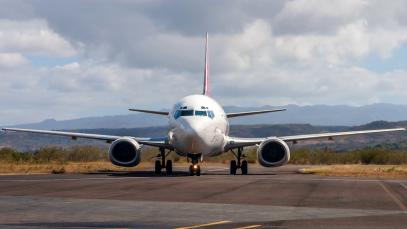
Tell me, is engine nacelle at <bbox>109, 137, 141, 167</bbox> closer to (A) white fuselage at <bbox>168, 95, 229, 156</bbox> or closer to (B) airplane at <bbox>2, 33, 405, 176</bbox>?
(B) airplane at <bbox>2, 33, 405, 176</bbox>

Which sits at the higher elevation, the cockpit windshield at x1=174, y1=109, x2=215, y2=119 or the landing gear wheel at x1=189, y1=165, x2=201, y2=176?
the cockpit windshield at x1=174, y1=109, x2=215, y2=119

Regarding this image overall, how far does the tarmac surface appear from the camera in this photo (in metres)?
14.6

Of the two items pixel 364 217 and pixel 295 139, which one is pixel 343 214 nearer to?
pixel 364 217

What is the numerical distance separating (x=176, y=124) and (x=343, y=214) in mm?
19278

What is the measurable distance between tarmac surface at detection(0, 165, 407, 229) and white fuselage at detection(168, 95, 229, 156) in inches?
292

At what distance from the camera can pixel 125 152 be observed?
37594 millimetres

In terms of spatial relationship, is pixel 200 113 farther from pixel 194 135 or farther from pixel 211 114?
pixel 194 135

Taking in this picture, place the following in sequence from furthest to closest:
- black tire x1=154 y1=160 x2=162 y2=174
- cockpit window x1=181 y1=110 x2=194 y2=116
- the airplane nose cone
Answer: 1. black tire x1=154 y1=160 x2=162 y2=174
2. cockpit window x1=181 y1=110 x2=194 y2=116
3. the airplane nose cone

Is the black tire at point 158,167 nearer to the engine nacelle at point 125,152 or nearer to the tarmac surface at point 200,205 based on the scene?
the engine nacelle at point 125,152

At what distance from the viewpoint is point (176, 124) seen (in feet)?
116

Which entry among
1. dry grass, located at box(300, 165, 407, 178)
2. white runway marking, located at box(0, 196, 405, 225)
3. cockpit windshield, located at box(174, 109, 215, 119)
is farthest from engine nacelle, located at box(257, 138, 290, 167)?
white runway marking, located at box(0, 196, 405, 225)

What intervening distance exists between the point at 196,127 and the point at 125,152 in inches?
201

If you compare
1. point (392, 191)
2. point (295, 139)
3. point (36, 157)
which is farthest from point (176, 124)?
point (36, 157)

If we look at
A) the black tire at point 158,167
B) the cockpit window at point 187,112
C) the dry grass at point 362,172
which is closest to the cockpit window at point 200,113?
the cockpit window at point 187,112
